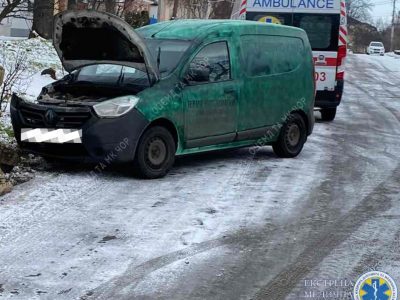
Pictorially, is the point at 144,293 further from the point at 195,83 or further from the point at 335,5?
the point at 335,5

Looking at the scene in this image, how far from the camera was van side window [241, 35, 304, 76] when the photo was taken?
8797 millimetres

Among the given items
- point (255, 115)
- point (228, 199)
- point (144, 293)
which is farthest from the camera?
point (255, 115)

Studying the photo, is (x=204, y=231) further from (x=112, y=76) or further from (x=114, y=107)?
(x=112, y=76)

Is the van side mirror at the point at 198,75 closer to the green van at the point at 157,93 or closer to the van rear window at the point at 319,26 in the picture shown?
the green van at the point at 157,93

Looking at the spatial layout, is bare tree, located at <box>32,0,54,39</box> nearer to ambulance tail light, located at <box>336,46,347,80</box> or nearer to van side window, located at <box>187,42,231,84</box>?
ambulance tail light, located at <box>336,46,347,80</box>

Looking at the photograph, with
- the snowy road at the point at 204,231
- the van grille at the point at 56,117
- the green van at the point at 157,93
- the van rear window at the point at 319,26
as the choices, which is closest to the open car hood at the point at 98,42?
the green van at the point at 157,93

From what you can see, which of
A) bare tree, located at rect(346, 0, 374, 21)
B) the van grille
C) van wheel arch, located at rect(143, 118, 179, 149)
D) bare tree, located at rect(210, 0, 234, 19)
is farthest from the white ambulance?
bare tree, located at rect(346, 0, 374, 21)

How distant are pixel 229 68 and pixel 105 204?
109 inches

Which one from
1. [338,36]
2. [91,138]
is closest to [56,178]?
[91,138]

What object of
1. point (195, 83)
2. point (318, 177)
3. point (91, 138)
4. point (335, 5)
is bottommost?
point (318, 177)

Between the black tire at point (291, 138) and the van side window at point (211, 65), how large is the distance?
1.45 m

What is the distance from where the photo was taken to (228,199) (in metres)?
6.99

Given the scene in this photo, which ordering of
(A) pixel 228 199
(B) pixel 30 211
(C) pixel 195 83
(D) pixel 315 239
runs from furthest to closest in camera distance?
(C) pixel 195 83 → (A) pixel 228 199 → (B) pixel 30 211 → (D) pixel 315 239

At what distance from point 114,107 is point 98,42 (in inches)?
43.7
